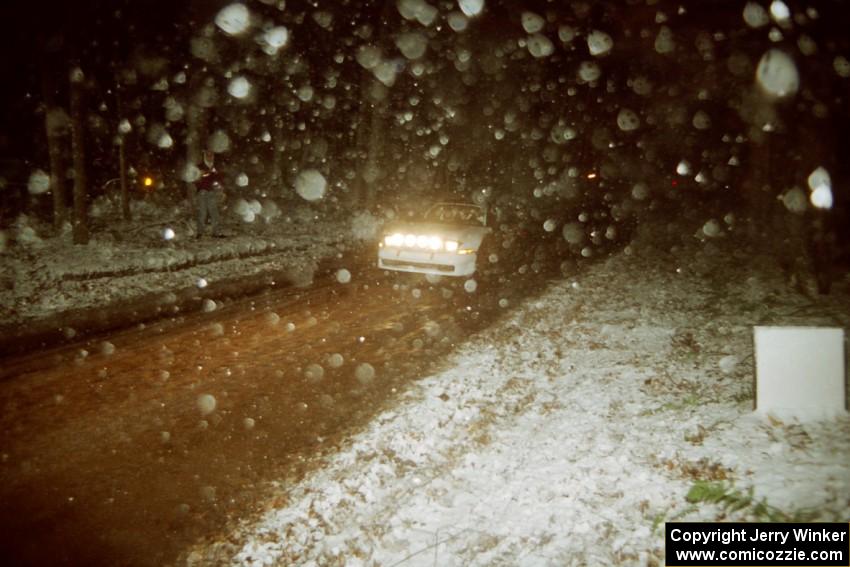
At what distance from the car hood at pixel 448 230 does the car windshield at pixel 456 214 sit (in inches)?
11.6

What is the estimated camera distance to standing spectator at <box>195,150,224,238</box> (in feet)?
42.0

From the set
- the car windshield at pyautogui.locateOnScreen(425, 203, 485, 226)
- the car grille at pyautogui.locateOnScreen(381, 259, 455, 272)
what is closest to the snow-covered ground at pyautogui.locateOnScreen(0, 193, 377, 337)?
the car grille at pyautogui.locateOnScreen(381, 259, 455, 272)

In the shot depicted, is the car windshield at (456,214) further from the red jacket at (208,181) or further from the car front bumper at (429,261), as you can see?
the red jacket at (208,181)

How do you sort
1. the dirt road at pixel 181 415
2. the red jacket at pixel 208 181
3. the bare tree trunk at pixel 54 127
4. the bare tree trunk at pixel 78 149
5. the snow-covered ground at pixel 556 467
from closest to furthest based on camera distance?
the snow-covered ground at pixel 556 467 < the dirt road at pixel 181 415 < the bare tree trunk at pixel 78 149 < the bare tree trunk at pixel 54 127 < the red jacket at pixel 208 181

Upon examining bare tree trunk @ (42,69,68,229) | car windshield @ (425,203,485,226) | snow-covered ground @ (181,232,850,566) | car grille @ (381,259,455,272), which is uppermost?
bare tree trunk @ (42,69,68,229)

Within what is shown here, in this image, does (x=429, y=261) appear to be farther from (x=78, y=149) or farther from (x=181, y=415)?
(x=78, y=149)

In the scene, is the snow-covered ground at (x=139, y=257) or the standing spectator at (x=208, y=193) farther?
the standing spectator at (x=208, y=193)

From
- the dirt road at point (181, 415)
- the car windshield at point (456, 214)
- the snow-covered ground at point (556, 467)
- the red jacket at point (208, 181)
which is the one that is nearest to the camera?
the snow-covered ground at point (556, 467)

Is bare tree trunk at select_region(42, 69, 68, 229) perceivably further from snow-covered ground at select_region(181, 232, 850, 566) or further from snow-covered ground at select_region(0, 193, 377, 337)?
snow-covered ground at select_region(181, 232, 850, 566)

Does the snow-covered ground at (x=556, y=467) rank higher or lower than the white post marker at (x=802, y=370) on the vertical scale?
lower

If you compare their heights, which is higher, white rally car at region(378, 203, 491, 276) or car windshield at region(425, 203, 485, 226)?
car windshield at region(425, 203, 485, 226)

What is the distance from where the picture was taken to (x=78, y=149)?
10.8m

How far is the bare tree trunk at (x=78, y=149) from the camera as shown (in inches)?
415

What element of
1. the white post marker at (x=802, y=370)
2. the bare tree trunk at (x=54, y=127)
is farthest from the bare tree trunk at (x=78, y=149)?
the white post marker at (x=802, y=370)
